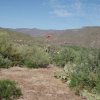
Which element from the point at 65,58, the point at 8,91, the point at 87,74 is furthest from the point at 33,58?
the point at 8,91

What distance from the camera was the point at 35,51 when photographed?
14945mm

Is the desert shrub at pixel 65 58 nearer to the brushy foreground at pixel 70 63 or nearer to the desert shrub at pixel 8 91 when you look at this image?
the brushy foreground at pixel 70 63

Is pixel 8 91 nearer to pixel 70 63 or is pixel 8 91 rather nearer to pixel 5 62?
pixel 5 62

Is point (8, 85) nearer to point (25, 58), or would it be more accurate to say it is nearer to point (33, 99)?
point (33, 99)

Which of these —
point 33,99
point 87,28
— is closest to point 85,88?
point 33,99

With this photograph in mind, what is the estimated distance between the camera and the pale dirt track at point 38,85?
27.2 ft

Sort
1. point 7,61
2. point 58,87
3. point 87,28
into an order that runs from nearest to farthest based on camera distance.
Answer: point 58,87
point 7,61
point 87,28

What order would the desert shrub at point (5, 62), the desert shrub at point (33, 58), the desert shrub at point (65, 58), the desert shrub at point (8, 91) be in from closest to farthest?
the desert shrub at point (8, 91), the desert shrub at point (5, 62), the desert shrub at point (33, 58), the desert shrub at point (65, 58)

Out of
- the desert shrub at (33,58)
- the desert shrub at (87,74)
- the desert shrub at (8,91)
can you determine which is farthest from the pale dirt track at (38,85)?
the desert shrub at (33,58)

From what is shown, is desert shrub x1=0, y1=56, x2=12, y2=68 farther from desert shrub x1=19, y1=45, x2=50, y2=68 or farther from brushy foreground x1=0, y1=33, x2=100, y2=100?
desert shrub x1=19, y1=45, x2=50, y2=68

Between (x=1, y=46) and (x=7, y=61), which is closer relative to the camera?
(x=7, y=61)

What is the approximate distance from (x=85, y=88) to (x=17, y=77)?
2763mm

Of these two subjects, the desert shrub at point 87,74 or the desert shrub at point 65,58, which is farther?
the desert shrub at point 65,58

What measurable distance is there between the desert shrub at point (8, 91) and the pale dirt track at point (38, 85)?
0.66ft
